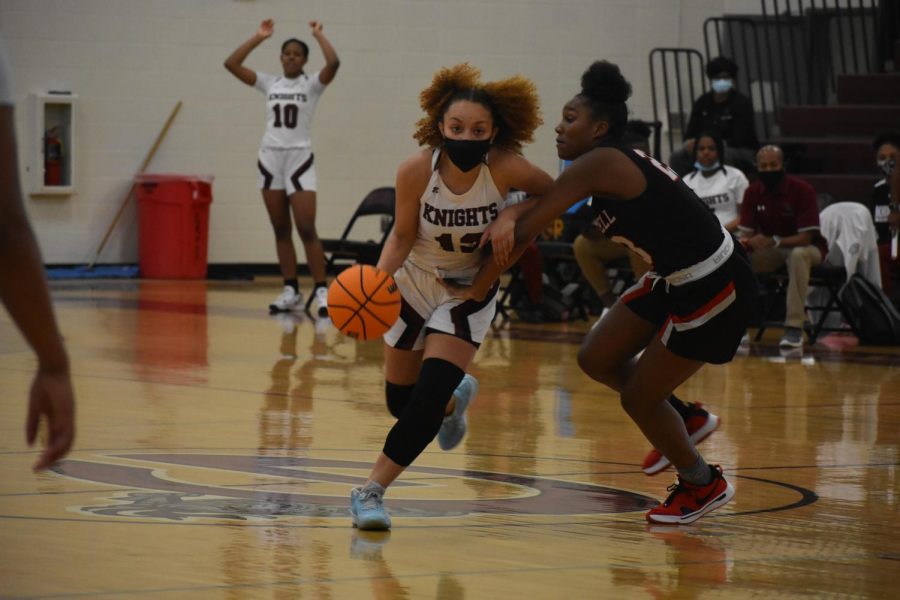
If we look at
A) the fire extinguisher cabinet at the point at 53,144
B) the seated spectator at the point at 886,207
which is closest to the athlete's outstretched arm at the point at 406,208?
the seated spectator at the point at 886,207

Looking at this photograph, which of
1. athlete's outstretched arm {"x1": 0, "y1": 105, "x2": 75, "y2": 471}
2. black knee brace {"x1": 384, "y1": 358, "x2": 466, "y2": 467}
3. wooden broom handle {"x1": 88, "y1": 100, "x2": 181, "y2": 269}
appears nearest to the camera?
athlete's outstretched arm {"x1": 0, "y1": 105, "x2": 75, "y2": 471}

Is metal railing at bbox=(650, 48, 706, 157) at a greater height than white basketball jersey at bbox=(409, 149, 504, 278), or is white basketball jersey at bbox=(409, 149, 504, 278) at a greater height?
metal railing at bbox=(650, 48, 706, 157)

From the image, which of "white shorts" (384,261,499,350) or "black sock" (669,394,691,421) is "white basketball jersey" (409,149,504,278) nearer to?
"white shorts" (384,261,499,350)

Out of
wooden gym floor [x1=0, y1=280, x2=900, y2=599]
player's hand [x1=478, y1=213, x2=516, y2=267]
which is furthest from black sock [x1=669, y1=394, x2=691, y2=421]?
player's hand [x1=478, y1=213, x2=516, y2=267]

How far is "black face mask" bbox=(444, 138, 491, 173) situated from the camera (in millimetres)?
5270

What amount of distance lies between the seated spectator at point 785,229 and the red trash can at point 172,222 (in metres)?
6.98

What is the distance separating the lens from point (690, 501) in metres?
5.27

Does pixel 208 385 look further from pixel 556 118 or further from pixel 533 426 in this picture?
pixel 556 118

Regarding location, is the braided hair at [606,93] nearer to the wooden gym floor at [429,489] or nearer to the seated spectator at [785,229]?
the wooden gym floor at [429,489]

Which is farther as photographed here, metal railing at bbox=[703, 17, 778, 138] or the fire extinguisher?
metal railing at bbox=[703, 17, 778, 138]

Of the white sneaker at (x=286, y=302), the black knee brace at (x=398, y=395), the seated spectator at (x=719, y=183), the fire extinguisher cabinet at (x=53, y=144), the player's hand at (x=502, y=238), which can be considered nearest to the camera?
the player's hand at (x=502, y=238)

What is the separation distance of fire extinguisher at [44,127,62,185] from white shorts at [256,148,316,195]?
12.2 feet

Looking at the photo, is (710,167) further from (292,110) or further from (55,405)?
(55,405)

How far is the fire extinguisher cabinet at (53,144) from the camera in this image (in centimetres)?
1652
